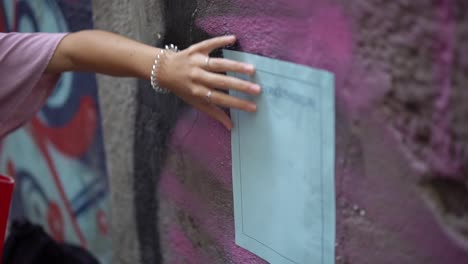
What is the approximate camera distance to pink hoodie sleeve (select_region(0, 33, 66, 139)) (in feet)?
3.52

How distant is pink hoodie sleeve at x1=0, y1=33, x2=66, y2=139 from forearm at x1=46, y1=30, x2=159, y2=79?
20 millimetres

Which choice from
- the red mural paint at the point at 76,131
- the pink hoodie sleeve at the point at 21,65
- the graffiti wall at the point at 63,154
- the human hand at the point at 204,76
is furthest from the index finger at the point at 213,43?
the red mural paint at the point at 76,131

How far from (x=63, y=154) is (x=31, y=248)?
562mm

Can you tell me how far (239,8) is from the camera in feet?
3.07

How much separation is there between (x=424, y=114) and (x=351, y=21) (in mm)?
152

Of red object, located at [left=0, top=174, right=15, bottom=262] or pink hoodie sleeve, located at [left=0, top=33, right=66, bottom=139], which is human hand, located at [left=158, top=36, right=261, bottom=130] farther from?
red object, located at [left=0, top=174, right=15, bottom=262]

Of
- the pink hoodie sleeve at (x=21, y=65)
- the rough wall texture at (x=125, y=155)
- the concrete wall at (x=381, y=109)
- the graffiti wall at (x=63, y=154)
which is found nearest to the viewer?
the concrete wall at (x=381, y=109)

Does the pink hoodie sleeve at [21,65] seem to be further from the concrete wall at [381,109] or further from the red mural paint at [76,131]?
the red mural paint at [76,131]

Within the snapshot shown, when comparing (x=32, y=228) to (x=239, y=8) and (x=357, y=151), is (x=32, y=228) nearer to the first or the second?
(x=239, y=8)

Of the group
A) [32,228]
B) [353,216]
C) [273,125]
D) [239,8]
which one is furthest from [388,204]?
[32,228]

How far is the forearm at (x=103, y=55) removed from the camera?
969 millimetres

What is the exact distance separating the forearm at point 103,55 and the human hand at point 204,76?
51 mm

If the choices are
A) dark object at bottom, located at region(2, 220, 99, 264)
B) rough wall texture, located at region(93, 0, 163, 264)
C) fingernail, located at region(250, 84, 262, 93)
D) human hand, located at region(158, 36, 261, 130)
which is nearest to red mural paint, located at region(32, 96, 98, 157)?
rough wall texture, located at region(93, 0, 163, 264)

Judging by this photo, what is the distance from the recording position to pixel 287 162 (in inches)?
35.1
